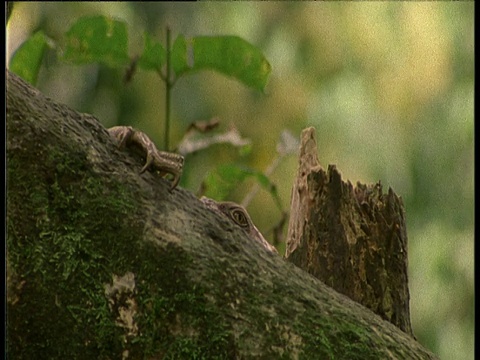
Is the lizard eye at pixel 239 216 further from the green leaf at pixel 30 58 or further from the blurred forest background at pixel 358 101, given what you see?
the blurred forest background at pixel 358 101

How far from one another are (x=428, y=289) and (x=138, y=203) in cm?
287

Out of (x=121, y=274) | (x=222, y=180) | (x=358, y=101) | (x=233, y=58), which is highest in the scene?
(x=358, y=101)

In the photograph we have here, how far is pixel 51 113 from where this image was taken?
2.77 ft

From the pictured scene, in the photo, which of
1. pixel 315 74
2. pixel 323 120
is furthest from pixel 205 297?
pixel 315 74

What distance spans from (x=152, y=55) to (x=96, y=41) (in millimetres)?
153

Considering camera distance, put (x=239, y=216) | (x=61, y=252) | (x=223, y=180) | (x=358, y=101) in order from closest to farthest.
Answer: (x=61, y=252), (x=239, y=216), (x=223, y=180), (x=358, y=101)

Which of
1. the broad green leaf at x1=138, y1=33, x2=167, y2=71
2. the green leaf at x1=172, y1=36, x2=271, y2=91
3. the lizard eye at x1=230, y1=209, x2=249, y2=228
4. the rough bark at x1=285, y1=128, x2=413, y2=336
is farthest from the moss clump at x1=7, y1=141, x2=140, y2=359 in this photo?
the broad green leaf at x1=138, y1=33, x2=167, y2=71

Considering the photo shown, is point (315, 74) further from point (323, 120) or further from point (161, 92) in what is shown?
point (161, 92)

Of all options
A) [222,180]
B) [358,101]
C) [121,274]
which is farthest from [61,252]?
[358,101]

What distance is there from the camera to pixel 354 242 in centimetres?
123

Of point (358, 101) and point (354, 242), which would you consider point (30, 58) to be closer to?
point (354, 242)

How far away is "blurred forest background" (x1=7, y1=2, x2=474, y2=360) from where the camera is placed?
333cm

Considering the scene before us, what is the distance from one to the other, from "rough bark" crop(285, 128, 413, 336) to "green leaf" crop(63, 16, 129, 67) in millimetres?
719

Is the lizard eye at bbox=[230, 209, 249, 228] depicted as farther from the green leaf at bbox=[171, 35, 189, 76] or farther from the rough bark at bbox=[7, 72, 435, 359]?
the green leaf at bbox=[171, 35, 189, 76]
